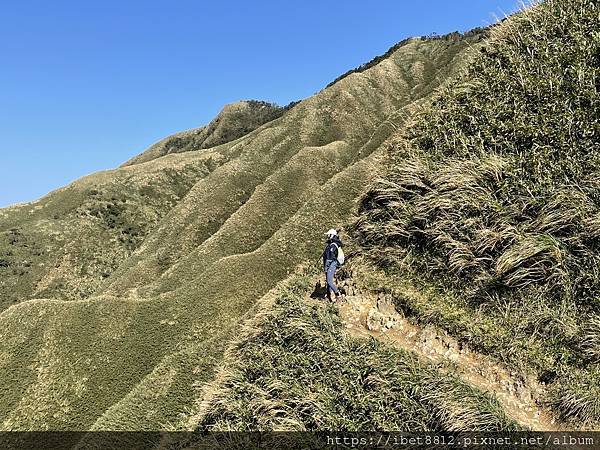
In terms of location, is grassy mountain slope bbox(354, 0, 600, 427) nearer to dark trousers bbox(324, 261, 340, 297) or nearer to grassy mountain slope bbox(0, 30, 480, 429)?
dark trousers bbox(324, 261, 340, 297)

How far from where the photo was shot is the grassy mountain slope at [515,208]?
12.0 metres

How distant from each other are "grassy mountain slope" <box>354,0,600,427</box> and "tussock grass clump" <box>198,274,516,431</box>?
217 cm

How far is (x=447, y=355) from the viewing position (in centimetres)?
1341

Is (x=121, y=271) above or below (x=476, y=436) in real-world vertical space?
above

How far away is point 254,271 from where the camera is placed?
155 feet

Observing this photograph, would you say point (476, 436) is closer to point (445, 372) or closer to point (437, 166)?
point (445, 372)

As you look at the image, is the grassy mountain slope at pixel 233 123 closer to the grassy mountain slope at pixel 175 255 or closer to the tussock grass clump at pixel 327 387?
the grassy mountain slope at pixel 175 255

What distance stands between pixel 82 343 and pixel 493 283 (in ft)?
151

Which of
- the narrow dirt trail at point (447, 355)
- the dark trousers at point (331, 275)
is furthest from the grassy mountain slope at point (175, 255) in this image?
the narrow dirt trail at point (447, 355)

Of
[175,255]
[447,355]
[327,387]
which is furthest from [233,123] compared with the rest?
[447,355]

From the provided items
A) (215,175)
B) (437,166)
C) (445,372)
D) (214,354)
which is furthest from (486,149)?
(215,175)

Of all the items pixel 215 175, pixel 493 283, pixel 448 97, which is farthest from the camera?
pixel 215 175

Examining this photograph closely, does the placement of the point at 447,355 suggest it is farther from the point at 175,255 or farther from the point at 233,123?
the point at 233,123

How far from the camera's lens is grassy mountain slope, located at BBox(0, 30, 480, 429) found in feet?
133
